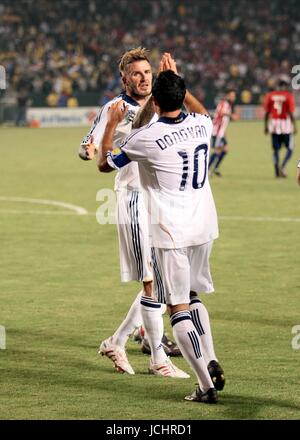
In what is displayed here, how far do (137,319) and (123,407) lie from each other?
1.41 metres

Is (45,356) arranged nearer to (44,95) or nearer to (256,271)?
(256,271)

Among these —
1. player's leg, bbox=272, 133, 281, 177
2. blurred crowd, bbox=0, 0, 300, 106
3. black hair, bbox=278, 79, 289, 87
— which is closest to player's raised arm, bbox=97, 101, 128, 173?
player's leg, bbox=272, 133, 281, 177

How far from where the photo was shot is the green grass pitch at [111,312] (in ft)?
23.1

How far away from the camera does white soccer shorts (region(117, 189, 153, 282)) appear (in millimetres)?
8047

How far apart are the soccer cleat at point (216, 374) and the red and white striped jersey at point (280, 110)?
712 inches

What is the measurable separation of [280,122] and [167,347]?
16.9 meters

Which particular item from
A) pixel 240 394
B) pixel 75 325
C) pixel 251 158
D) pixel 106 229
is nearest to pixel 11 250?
pixel 106 229

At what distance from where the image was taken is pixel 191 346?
6.86 meters

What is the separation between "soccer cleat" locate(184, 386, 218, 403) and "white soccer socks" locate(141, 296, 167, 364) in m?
0.91

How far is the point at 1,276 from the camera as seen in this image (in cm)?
1223

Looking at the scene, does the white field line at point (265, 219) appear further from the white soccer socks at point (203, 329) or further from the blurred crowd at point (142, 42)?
the blurred crowd at point (142, 42)

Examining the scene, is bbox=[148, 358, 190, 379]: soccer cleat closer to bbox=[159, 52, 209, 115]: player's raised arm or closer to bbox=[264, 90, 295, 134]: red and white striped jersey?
bbox=[159, 52, 209, 115]: player's raised arm

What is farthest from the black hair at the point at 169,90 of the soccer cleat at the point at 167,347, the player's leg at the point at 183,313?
the soccer cleat at the point at 167,347
